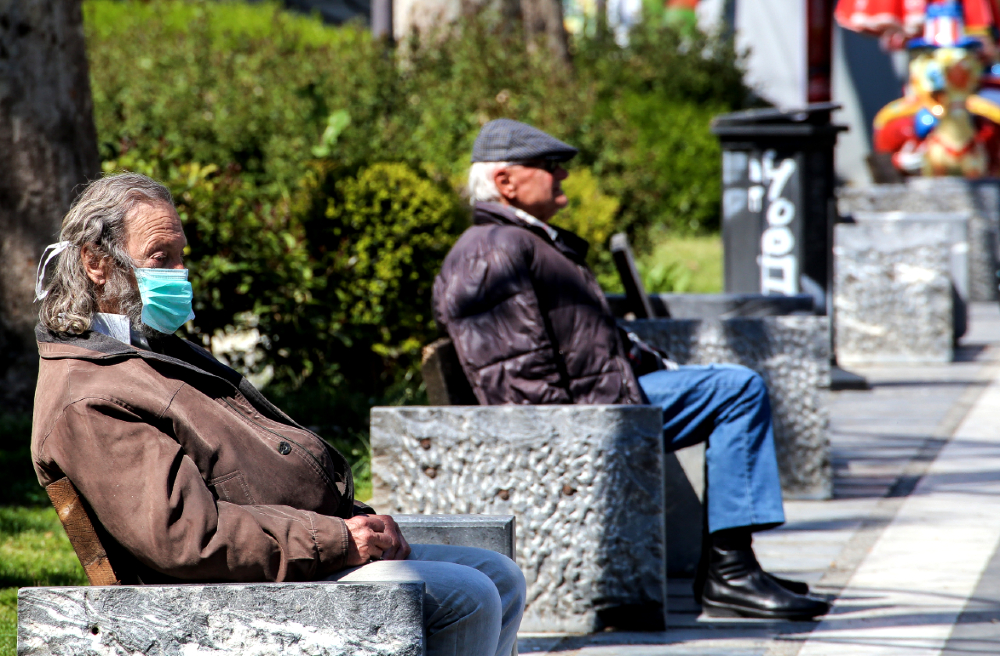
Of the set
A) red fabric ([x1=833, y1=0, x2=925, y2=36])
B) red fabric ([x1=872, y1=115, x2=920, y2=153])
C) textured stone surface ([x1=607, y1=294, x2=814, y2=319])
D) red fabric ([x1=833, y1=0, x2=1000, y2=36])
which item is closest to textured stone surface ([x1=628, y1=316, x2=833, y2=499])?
textured stone surface ([x1=607, y1=294, x2=814, y2=319])

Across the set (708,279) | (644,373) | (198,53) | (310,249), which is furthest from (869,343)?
(198,53)

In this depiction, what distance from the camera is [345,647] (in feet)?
7.21

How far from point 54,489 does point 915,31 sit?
14223 millimetres

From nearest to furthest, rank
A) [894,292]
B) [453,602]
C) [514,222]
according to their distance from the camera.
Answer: [453,602]
[514,222]
[894,292]

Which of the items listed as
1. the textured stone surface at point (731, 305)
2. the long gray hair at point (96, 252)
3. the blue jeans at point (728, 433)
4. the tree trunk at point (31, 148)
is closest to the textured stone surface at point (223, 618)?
the long gray hair at point (96, 252)

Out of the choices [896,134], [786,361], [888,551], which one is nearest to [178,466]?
[888,551]

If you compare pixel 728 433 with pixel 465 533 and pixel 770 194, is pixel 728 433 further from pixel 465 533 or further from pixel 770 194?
pixel 770 194

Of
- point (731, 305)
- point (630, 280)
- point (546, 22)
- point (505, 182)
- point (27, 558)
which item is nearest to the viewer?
point (505, 182)

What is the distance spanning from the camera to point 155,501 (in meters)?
2.22

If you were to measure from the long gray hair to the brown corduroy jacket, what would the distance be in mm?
47

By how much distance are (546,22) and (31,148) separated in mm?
7807

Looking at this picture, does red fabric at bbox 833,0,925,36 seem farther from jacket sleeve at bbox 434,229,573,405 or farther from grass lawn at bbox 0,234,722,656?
jacket sleeve at bbox 434,229,573,405

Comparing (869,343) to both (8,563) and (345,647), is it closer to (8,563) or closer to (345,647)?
(8,563)

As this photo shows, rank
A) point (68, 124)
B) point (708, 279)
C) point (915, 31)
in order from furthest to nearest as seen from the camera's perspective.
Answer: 1. point (915, 31)
2. point (708, 279)
3. point (68, 124)
